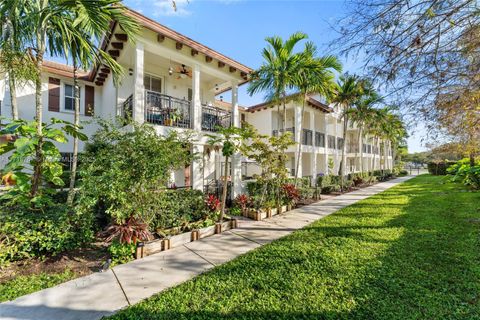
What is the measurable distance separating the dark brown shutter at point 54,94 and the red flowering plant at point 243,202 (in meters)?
10.1

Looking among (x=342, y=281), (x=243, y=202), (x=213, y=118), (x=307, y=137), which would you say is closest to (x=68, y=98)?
(x=213, y=118)

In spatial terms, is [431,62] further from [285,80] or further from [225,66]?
[225,66]

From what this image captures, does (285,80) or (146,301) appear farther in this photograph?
(285,80)

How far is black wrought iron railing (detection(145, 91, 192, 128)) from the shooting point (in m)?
8.54

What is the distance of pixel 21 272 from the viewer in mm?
4184

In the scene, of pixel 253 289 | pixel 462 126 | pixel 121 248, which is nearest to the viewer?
pixel 253 289

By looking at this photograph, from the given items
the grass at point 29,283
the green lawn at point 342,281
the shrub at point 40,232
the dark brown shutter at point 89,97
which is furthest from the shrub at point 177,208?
the dark brown shutter at point 89,97

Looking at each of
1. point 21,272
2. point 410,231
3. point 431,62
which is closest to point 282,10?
point 431,62

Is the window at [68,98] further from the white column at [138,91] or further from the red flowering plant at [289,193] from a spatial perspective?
the red flowering plant at [289,193]

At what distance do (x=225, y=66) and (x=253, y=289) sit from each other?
30.1ft

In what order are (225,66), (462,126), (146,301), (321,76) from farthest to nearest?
(321,76) → (225,66) → (462,126) → (146,301)

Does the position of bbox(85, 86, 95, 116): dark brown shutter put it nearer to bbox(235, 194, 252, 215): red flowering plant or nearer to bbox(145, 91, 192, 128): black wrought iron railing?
bbox(145, 91, 192, 128): black wrought iron railing

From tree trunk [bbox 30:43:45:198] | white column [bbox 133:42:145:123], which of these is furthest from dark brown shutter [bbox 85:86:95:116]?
tree trunk [bbox 30:43:45:198]

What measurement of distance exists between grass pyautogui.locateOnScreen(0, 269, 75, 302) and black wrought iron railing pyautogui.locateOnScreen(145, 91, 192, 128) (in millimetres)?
5564
